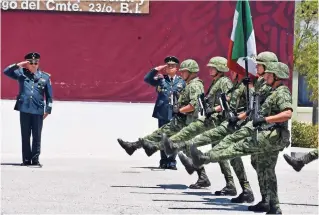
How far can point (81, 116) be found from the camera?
653 inches

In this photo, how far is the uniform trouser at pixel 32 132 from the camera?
1404 centimetres

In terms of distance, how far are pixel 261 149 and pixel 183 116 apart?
2958 millimetres

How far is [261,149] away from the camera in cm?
918

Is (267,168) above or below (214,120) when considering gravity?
below

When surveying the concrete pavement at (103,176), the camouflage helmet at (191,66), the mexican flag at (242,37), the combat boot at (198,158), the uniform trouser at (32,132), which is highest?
the mexican flag at (242,37)

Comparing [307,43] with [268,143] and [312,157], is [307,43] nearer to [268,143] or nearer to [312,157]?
[312,157]

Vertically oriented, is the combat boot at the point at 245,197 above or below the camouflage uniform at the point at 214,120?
below

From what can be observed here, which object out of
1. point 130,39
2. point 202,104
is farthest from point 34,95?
point 202,104

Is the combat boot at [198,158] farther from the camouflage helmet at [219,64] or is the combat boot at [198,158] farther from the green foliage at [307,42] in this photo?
the green foliage at [307,42]

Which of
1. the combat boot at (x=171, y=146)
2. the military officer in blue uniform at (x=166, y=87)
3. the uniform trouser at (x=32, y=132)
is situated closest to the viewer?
the combat boot at (x=171, y=146)

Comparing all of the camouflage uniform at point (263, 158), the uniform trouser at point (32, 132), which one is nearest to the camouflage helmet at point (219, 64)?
the camouflage uniform at point (263, 158)

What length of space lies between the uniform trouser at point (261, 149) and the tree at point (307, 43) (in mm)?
13644

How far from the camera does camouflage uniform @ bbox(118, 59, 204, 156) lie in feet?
38.5

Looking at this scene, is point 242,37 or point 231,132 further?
point 242,37
